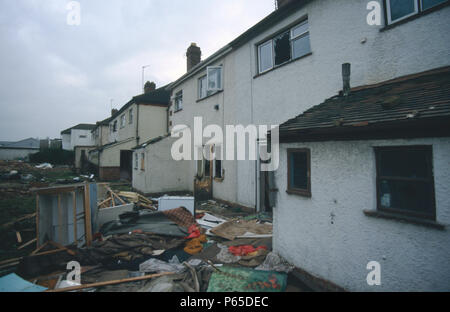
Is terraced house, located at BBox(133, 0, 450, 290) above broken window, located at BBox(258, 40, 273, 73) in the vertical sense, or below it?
below

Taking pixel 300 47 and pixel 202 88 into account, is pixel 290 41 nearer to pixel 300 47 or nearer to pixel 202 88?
pixel 300 47

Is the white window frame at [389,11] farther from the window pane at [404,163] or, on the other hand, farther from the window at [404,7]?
the window pane at [404,163]

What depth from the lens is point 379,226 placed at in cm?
327

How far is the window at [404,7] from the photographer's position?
4.54 meters

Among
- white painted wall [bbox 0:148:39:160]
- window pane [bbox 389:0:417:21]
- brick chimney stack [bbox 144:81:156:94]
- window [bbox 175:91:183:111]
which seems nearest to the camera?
window pane [bbox 389:0:417:21]

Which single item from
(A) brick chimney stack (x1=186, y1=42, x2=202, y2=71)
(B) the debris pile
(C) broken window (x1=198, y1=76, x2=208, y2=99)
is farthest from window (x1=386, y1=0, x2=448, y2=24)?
(A) brick chimney stack (x1=186, y1=42, x2=202, y2=71)

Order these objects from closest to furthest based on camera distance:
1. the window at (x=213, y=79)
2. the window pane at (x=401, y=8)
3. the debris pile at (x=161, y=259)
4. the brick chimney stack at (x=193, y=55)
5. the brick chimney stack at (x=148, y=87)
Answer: the debris pile at (x=161, y=259) → the window pane at (x=401, y=8) → the window at (x=213, y=79) → the brick chimney stack at (x=193, y=55) → the brick chimney stack at (x=148, y=87)

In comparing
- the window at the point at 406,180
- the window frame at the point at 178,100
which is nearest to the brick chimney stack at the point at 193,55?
the window frame at the point at 178,100

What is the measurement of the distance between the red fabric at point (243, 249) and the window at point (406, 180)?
298cm

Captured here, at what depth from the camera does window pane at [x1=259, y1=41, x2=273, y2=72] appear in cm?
836

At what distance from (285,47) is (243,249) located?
270 inches

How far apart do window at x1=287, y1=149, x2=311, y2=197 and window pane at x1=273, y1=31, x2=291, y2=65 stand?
4559 mm

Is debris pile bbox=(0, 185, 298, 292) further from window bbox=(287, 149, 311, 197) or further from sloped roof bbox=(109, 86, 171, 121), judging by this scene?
sloped roof bbox=(109, 86, 171, 121)
